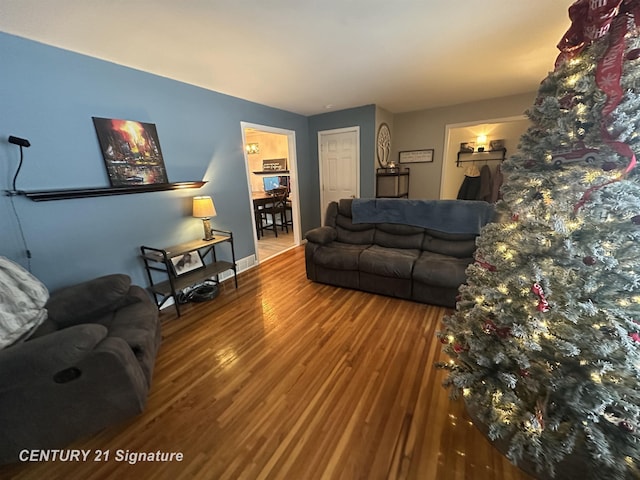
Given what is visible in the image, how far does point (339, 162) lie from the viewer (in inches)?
180

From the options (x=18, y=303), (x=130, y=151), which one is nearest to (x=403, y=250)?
(x=130, y=151)

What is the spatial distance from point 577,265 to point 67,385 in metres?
2.34

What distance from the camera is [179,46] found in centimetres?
196

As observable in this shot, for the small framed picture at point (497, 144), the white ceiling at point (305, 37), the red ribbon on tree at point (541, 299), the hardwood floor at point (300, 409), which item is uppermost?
the white ceiling at point (305, 37)

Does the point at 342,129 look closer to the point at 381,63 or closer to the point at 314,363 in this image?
the point at 381,63

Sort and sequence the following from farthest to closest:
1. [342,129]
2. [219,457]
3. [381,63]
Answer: [342,129]
[381,63]
[219,457]

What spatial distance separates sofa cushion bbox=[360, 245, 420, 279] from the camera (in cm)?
256

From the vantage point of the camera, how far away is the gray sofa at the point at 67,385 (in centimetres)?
112

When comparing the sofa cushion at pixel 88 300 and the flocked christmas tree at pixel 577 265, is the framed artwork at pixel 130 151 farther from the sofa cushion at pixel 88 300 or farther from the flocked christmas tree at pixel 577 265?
the flocked christmas tree at pixel 577 265

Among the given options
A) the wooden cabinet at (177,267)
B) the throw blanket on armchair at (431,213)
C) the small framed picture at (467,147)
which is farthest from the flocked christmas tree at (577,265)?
the small framed picture at (467,147)

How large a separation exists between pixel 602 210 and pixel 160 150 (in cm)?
326

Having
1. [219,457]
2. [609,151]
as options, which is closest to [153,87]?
[219,457]

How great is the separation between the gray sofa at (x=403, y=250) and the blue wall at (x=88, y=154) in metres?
1.68

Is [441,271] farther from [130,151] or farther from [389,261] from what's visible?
[130,151]
